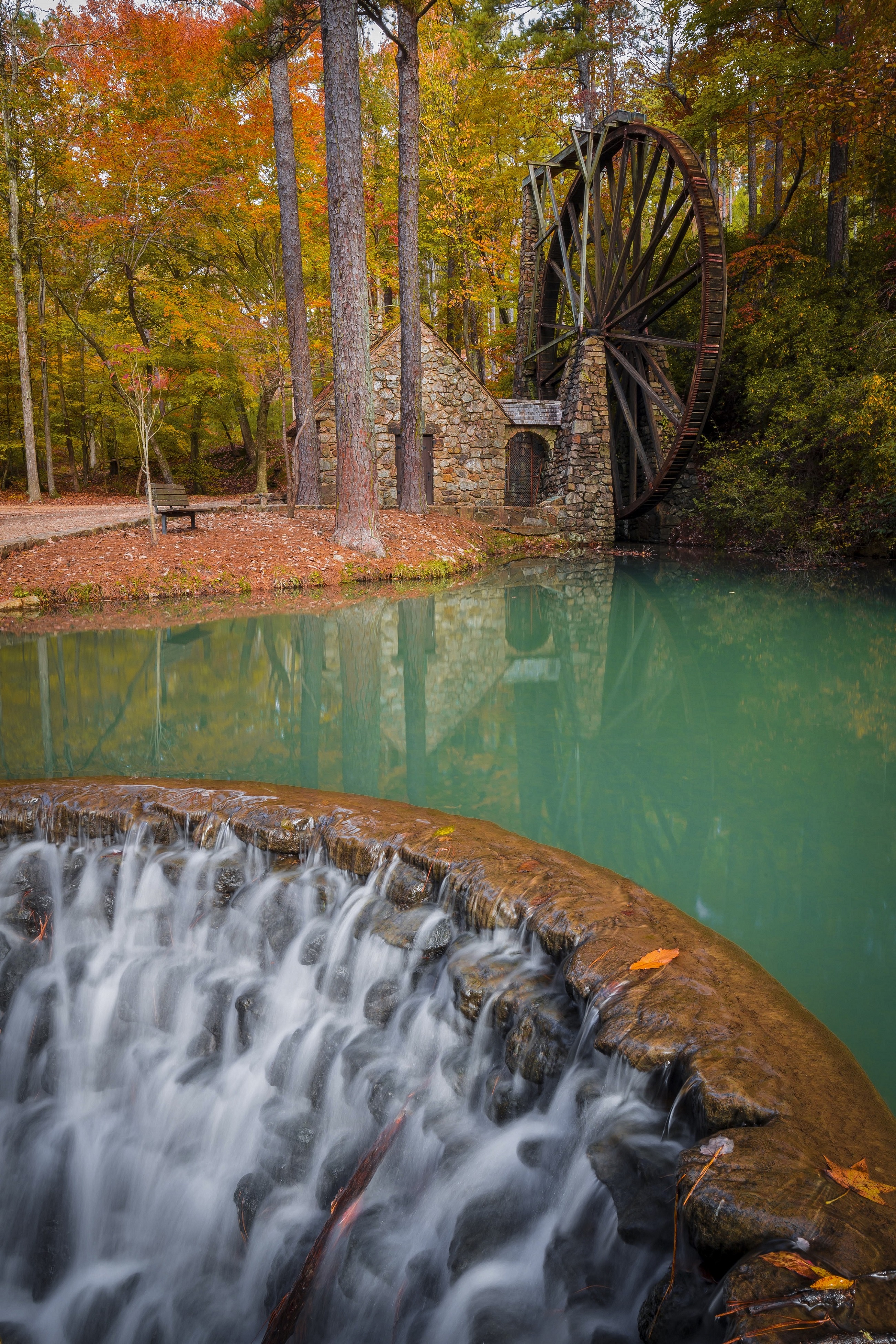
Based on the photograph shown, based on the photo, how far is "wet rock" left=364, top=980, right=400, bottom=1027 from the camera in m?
2.46

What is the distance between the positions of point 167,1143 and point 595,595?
8128 millimetres

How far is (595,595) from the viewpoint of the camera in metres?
9.72

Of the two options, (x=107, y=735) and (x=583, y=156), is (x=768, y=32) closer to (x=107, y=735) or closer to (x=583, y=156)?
(x=583, y=156)

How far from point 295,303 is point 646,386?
6.31 m

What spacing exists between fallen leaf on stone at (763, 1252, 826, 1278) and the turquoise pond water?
860mm

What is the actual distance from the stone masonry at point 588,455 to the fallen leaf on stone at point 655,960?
14175 millimetres

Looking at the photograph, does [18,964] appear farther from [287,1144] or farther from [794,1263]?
[794,1263]

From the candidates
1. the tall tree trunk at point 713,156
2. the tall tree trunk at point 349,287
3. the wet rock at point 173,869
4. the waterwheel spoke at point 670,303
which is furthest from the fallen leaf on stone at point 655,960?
the tall tree trunk at point 713,156

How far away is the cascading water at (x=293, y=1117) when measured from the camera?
1.78 metres

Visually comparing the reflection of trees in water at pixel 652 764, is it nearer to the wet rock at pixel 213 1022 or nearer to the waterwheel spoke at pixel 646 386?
the wet rock at pixel 213 1022

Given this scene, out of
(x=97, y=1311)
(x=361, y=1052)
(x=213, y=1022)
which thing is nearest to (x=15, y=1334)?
(x=97, y=1311)

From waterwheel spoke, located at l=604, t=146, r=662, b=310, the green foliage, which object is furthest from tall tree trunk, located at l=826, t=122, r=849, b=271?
waterwheel spoke, located at l=604, t=146, r=662, b=310

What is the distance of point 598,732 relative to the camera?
4.75 meters

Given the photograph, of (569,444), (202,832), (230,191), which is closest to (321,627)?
(202,832)
